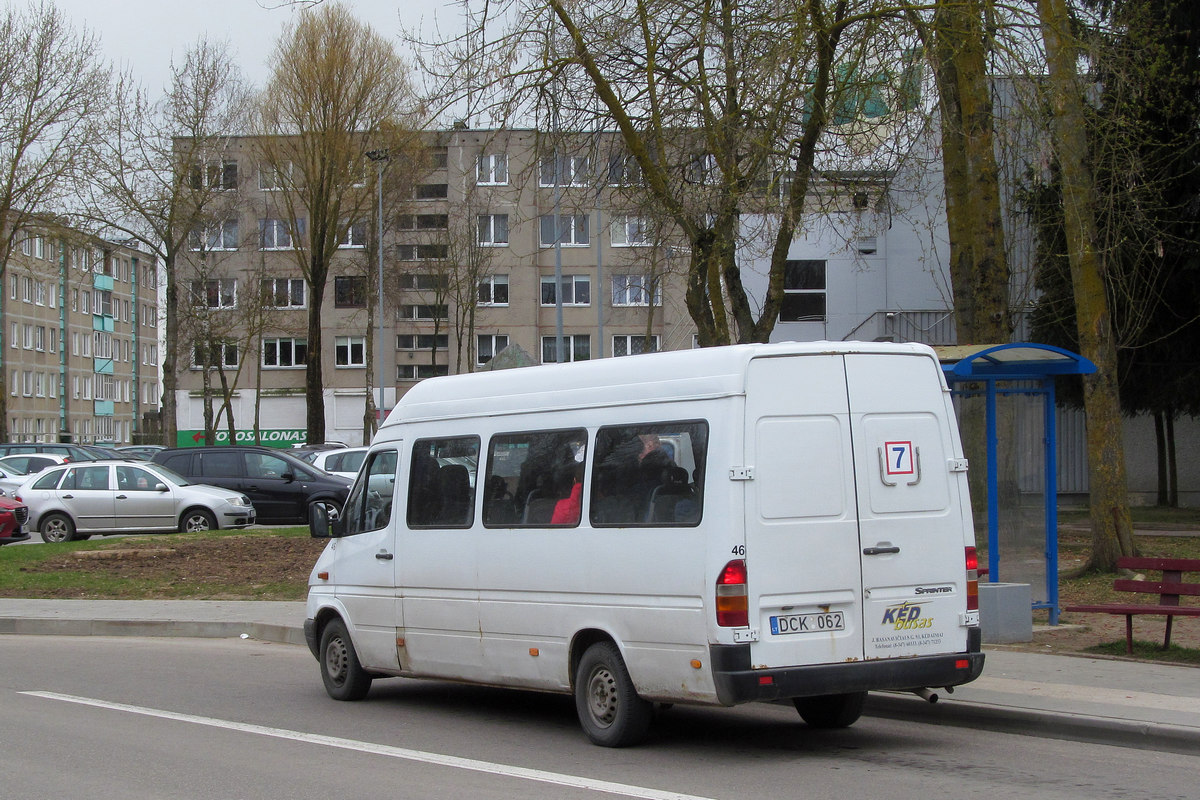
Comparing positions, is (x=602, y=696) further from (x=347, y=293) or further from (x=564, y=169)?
(x=347, y=293)

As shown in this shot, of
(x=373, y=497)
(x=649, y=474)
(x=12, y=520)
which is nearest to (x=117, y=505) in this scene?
(x=12, y=520)

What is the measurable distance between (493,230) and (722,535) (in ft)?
200

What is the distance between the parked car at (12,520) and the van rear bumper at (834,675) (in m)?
19.9

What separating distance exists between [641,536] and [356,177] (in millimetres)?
39114

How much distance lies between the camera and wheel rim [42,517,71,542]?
2619 centimetres

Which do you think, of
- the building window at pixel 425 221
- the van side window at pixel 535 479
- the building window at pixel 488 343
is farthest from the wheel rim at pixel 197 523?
the building window at pixel 488 343

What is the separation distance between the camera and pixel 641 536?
8102 mm

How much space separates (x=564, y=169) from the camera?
16.4 metres

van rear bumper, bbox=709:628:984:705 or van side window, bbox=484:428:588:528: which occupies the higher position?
van side window, bbox=484:428:588:528

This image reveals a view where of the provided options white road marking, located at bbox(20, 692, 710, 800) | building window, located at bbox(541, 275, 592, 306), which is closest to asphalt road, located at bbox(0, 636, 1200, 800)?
white road marking, located at bbox(20, 692, 710, 800)

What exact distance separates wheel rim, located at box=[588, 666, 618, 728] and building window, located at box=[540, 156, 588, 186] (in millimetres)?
8403

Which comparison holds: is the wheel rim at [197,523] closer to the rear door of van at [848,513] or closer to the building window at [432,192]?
the rear door of van at [848,513]

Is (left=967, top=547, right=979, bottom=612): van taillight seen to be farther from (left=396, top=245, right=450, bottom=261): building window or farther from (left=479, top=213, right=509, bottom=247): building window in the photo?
(left=396, top=245, right=450, bottom=261): building window

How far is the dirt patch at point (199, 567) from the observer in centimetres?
1880
